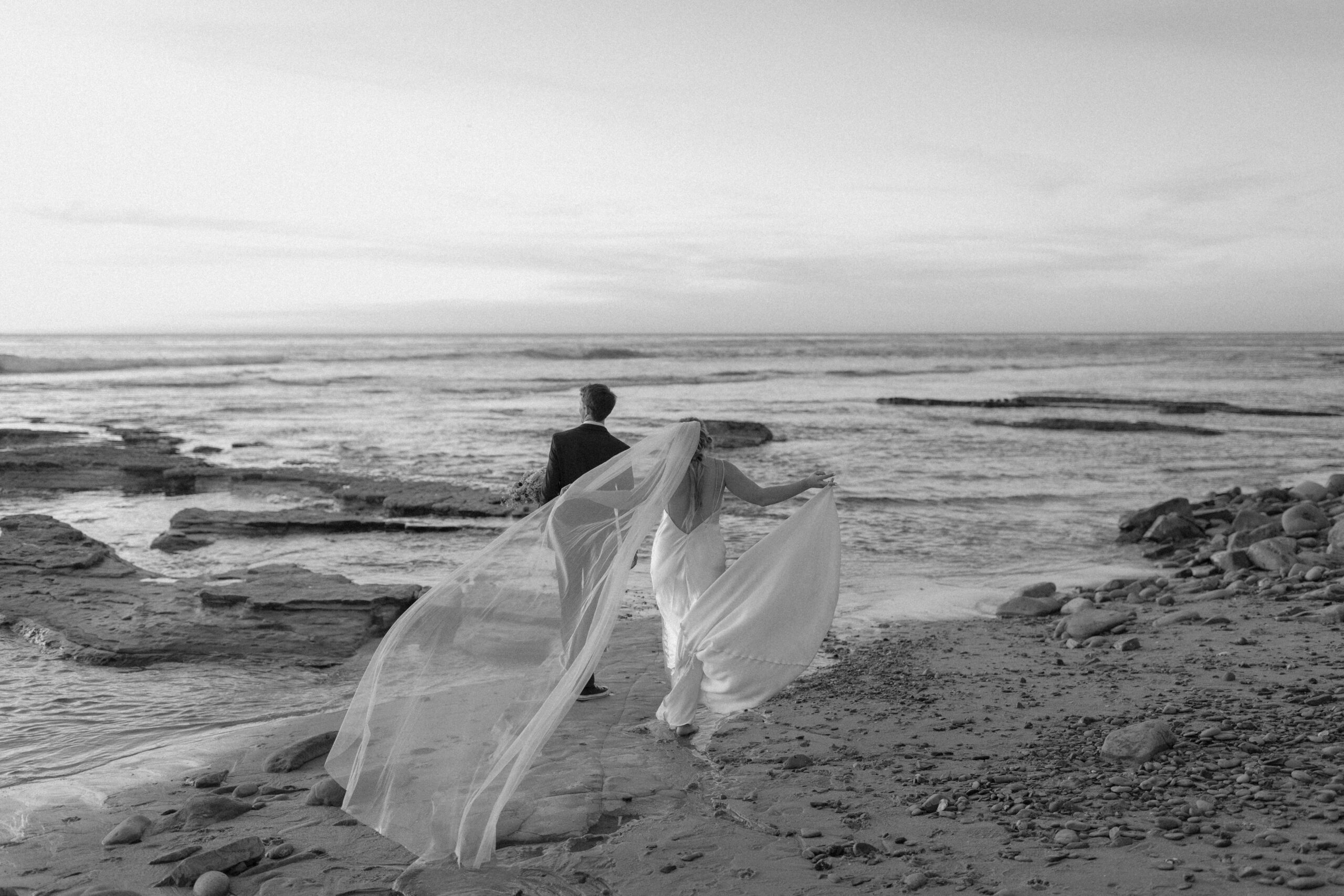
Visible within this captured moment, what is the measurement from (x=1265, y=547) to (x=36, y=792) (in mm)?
9704

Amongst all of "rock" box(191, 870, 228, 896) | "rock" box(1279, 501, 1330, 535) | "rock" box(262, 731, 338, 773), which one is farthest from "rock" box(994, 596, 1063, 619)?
"rock" box(191, 870, 228, 896)

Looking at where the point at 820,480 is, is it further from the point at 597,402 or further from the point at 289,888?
the point at 289,888

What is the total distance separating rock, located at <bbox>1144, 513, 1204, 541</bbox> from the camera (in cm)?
1123

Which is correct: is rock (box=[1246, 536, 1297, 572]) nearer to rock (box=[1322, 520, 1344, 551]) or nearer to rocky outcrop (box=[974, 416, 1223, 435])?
rock (box=[1322, 520, 1344, 551])

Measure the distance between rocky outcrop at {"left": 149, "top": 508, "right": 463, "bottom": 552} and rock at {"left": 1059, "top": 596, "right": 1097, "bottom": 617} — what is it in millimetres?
7028

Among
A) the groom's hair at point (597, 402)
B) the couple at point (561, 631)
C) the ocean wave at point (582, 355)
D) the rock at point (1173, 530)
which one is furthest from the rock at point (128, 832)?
the ocean wave at point (582, 355)

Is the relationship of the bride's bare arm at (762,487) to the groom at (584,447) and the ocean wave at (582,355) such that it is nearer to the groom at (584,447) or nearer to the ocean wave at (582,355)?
the groom at (584,447)

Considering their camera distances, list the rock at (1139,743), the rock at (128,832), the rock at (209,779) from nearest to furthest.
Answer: the rock at (128,832), the rock at (1139,743), the rock at (209,779)

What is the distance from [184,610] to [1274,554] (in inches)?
372

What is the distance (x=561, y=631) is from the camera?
475 cm

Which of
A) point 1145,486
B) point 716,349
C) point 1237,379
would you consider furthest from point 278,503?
point 716,349

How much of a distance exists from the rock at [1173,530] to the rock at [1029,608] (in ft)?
11.9

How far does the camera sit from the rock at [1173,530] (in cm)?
1123

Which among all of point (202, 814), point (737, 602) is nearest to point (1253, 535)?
point (737, 602)
